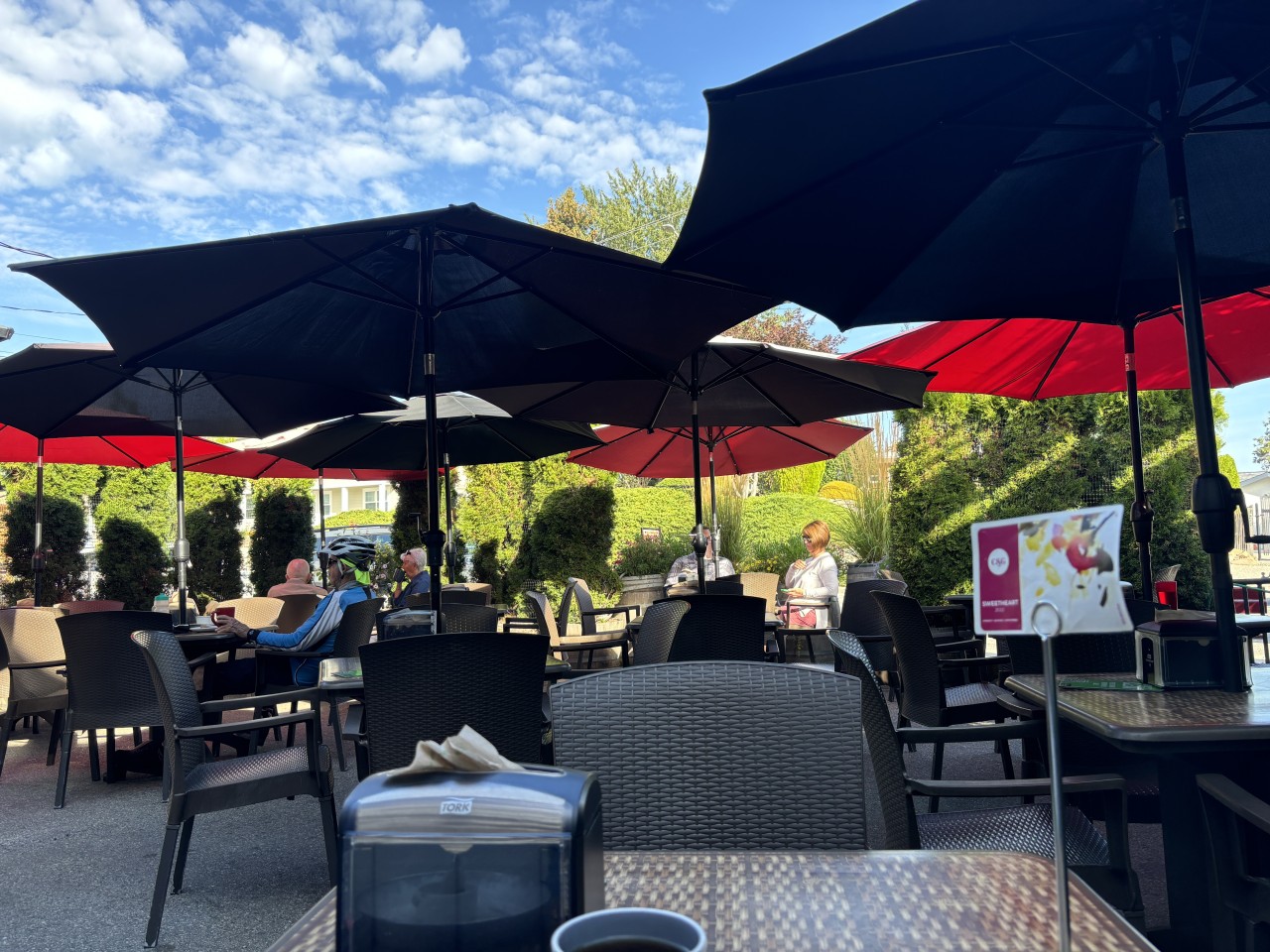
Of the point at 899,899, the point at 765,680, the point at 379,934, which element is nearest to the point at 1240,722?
the point at 765,680

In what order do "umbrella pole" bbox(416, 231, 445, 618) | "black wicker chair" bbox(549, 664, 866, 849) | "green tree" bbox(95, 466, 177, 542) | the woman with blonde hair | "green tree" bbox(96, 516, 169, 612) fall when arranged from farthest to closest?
"green tree" bbox(95, 466, 177, 542) → "green tree" bbox(96, 516, 169, 612) → the woman with blonde hair → "umbrella pole" bbox(416, 231, 445, 618) → "black wicker chair" bbox(549, 664, 866, 849)

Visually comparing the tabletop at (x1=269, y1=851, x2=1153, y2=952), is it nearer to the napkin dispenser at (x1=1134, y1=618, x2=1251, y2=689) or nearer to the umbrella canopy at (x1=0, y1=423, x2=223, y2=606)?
the napkin dispenser at (x1=1134, y1=618, x2=1251, y2=689)

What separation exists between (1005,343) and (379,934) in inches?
237

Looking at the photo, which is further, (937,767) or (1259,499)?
(1259,499)

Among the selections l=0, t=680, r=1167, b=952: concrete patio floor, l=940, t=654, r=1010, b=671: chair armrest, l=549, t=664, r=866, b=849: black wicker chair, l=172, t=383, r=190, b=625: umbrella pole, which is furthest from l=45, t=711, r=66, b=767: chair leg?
l=549, t=664, r=866, b=849: black wicker chair

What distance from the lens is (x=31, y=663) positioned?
521cm

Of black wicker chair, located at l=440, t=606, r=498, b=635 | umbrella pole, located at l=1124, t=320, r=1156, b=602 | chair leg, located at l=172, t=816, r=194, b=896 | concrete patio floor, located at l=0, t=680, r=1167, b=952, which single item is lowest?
concrete patio floor, located at l=0, t=680, r=1167, b=952

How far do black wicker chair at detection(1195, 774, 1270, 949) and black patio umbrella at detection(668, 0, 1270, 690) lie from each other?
567 millimetres

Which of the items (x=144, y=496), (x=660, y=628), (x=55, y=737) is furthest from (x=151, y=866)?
(x=144, y=496)

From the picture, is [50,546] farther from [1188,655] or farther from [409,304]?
[1188,655]

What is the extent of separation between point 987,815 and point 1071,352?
456 cm

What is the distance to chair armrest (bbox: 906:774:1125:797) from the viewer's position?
6.42 feet

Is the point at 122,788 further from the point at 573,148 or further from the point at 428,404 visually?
the point at 573,148

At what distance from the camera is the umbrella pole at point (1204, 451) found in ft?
7.88
